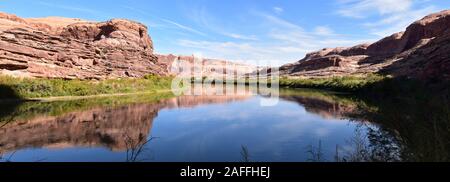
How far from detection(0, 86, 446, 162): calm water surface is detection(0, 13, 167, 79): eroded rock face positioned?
1733 centimetres

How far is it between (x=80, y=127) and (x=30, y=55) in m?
26.6

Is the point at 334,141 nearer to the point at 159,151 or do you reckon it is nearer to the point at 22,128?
the point at 159,151

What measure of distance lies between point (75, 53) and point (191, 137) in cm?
3822

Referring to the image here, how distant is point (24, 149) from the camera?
12.3 metres

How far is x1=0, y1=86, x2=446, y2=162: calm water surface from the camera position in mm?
11117

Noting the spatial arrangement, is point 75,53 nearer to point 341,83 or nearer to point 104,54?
point 104,54

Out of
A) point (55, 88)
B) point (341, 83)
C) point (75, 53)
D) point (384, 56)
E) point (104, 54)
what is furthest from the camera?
point (384, 56)

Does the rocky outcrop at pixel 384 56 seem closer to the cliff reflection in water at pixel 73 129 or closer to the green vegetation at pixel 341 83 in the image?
the green vegetation at pixel 341 83

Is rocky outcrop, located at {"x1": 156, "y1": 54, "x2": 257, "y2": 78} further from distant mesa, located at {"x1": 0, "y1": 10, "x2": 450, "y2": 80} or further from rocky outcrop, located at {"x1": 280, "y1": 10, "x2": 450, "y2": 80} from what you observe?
distant mesa, located at {"x1": 0, "y1": 10, "x2": 450, "y2": 80}

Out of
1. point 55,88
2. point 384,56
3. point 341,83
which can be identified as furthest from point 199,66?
point 55,88

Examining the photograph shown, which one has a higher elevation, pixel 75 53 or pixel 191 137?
pixel 75 53

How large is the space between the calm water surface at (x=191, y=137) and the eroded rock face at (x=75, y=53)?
17331 mm

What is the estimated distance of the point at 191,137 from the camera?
15.4m
